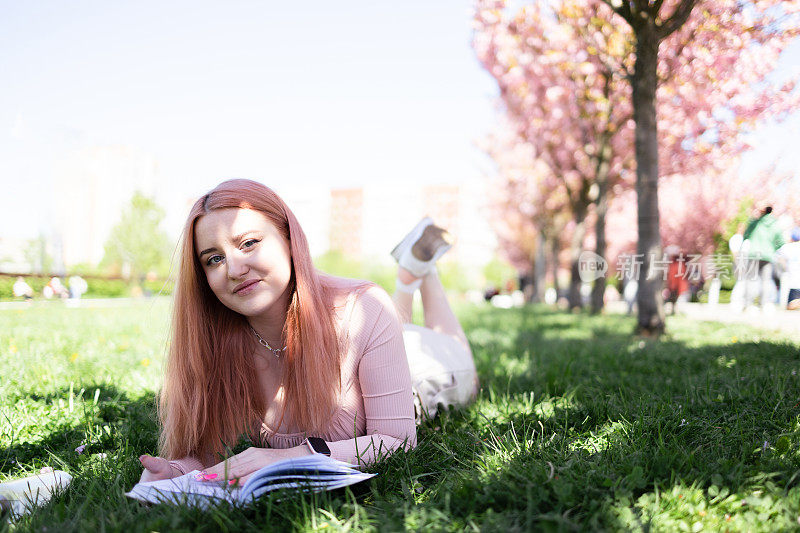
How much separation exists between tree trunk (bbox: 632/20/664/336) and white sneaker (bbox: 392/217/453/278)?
397 cm

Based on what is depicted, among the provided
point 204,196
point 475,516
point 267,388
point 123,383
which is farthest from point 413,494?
point 123,383

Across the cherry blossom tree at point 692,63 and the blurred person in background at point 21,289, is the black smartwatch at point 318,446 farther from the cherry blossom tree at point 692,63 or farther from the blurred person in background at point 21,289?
the cherry blossom tree at point 692,63

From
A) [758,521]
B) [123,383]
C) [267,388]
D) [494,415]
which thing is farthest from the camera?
[123,383]

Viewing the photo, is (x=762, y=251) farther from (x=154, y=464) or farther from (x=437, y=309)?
(x=154, y=464)

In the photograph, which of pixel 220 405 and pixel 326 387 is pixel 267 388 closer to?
pixel 220 405

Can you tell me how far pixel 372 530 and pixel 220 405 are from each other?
88cm

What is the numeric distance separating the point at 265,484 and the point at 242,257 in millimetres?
705

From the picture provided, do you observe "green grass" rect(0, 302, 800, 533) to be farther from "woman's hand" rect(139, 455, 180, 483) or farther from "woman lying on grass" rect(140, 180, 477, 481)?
"woman lying on grass" rect(140, 180, 477, 481)

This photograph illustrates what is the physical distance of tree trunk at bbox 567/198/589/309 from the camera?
1337cm

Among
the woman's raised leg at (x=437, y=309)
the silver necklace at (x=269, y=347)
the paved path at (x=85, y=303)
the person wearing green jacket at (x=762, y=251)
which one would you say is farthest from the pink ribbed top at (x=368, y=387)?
the person wearing green jacket at (x=762, y=251)

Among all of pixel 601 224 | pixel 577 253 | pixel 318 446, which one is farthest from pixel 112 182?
pixel 318 446

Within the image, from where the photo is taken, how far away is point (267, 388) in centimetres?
206

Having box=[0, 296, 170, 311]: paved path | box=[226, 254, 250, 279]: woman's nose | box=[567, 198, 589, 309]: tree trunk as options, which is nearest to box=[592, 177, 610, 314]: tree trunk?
box=[567, 198, 589, 309]: tree trunk

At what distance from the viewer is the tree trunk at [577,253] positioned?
43.9 ft
